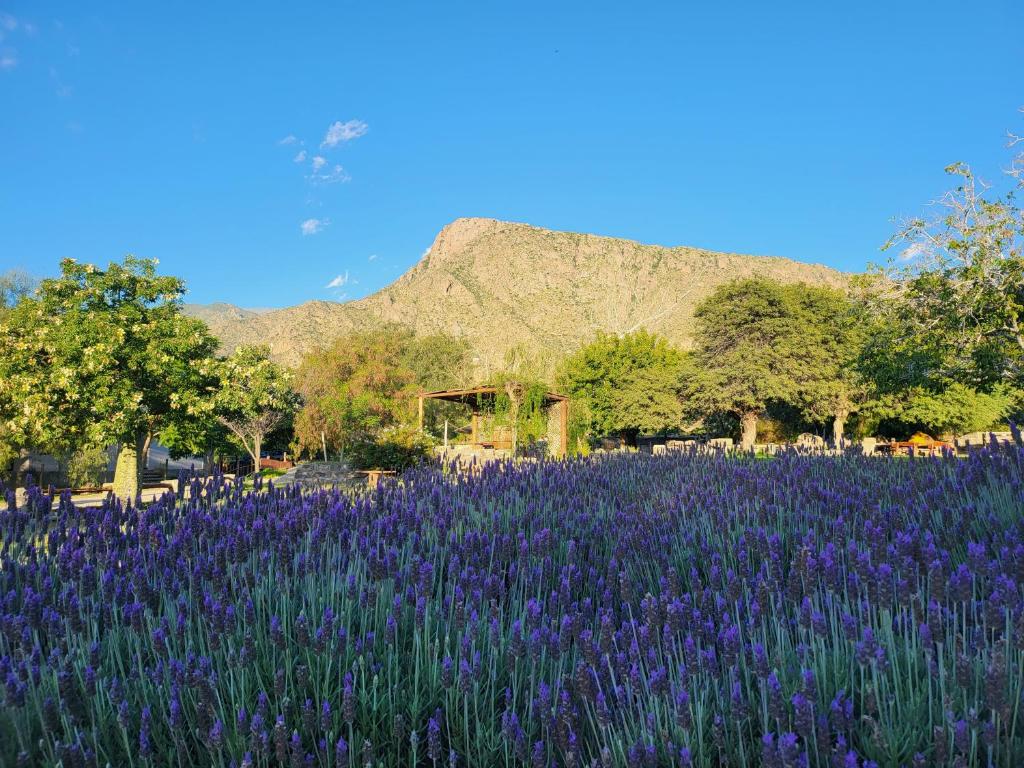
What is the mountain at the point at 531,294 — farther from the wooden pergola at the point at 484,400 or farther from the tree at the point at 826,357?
the wooden pergola at the point at 484,400

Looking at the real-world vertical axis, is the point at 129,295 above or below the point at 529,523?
above

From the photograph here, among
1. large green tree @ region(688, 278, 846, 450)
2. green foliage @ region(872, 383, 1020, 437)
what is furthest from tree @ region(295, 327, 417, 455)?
green foliage @ region(872, 383, 1020, 437)

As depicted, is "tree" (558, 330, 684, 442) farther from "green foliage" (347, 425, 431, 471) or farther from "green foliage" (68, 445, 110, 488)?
"green foliage" (68, 445, 110, 488)

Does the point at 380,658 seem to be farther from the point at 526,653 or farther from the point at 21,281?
the point at 21,281

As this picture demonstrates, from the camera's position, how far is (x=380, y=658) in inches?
92.0

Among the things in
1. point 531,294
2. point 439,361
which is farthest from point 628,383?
point 531,294

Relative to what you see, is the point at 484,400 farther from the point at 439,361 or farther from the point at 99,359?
the point at 439,361

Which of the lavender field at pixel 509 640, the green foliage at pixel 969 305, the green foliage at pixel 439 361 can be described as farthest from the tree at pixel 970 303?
the green foliage at pixel 439 361

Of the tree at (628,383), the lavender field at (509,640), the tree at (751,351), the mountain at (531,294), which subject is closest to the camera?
the lavender field at (509,640)

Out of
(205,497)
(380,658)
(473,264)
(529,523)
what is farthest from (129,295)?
(473,264)

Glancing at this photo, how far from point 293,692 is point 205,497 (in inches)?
113

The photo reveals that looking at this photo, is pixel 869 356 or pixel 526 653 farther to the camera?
pixel 869 356

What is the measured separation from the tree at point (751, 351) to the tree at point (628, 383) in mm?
1734

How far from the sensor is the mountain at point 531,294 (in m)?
83.9
